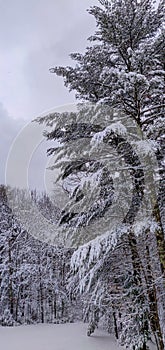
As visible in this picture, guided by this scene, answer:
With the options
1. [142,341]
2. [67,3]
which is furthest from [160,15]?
[142,341]

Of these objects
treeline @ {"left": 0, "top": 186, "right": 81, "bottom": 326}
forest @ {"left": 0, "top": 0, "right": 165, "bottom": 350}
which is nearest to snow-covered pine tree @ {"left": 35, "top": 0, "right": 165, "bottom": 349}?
forest @ {"left": 0, "top": 0, "right": 165, "bottom": 350}

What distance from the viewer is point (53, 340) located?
11062 millimetres

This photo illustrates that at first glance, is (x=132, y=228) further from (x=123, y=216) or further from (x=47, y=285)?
(x=47, y=285)

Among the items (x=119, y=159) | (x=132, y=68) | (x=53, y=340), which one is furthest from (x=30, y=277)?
(x=132, y=68)

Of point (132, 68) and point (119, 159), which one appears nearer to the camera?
point (132, 68)

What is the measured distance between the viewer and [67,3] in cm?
929

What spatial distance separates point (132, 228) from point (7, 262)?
14.4m

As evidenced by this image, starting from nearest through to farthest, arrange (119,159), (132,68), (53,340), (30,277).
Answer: (132,68)
(119,159)
(53,340)
(30,277)

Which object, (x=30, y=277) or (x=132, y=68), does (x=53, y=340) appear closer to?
(x=30, y=277)

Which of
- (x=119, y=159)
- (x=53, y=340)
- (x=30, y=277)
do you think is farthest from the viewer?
(x=30, y=277)

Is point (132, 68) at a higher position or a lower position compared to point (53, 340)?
higher

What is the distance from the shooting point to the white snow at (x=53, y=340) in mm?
9852

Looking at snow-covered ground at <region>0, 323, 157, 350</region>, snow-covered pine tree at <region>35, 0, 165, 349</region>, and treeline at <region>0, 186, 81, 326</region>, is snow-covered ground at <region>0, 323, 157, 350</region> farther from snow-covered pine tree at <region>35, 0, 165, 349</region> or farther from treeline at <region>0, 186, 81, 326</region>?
treeline at <region>0, 186, 81, 326</region>

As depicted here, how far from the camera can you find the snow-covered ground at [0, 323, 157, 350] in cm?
985
